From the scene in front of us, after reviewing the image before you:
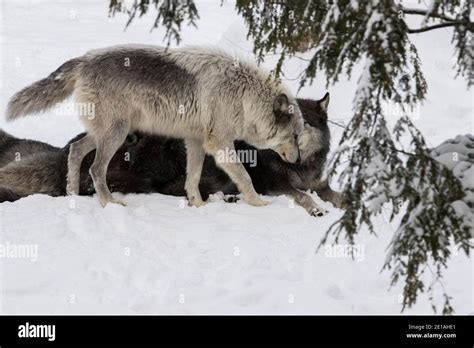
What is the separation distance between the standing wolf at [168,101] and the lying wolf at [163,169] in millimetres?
453

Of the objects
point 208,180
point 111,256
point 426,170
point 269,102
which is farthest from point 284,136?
point 426,170

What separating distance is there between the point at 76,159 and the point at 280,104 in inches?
102

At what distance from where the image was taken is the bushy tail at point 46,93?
310 inches

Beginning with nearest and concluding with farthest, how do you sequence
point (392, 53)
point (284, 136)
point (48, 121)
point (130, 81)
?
point (392, 53)
point (130, 81)
point (284, 136)
point (48, 121)

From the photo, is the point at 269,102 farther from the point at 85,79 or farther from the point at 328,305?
the point at 328,305

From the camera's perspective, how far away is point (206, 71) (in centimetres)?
798

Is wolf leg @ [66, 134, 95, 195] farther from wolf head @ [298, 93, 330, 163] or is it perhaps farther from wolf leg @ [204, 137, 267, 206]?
wolf head @ [298, 93, 330, 163]

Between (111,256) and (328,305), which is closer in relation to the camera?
(328,305)

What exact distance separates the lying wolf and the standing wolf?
45 centimetres

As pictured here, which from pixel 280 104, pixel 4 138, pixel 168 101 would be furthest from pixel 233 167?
pixel 4 138

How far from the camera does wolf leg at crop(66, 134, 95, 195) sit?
26.6 feet

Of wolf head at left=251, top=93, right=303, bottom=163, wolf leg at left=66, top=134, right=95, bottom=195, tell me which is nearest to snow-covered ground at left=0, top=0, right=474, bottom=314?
wolf leg at left=66, top=134, right=95, bottom=195

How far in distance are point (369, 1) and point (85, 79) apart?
14.6 feet

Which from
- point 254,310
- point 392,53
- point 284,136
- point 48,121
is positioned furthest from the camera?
point 48,121
